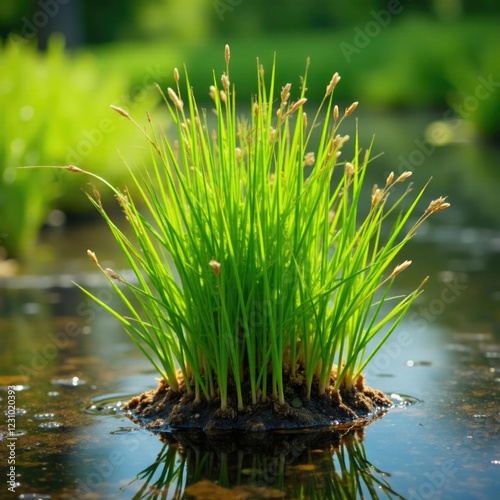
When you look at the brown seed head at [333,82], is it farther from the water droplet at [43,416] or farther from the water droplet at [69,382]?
the water droplet at [69,382]

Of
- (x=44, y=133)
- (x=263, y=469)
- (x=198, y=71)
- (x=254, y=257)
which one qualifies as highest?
(x=198, y=71)

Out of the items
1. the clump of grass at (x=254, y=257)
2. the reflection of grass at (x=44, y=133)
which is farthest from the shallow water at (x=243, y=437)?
the reflection of grass at (x=44, y=133)

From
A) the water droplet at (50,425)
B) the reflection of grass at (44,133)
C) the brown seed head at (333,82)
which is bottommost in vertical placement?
the water droplet at (50,425)

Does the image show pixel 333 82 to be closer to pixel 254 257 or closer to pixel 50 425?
pixel 254 257

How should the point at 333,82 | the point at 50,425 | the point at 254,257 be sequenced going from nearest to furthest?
the point at 333,82 → the point at 254,257 → the point at 50,425

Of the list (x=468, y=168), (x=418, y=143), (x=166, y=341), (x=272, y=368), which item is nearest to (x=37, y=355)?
(x=166, y=341)

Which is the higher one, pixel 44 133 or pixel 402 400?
pixel 44 133

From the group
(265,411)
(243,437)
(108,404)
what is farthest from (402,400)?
(108,404)
